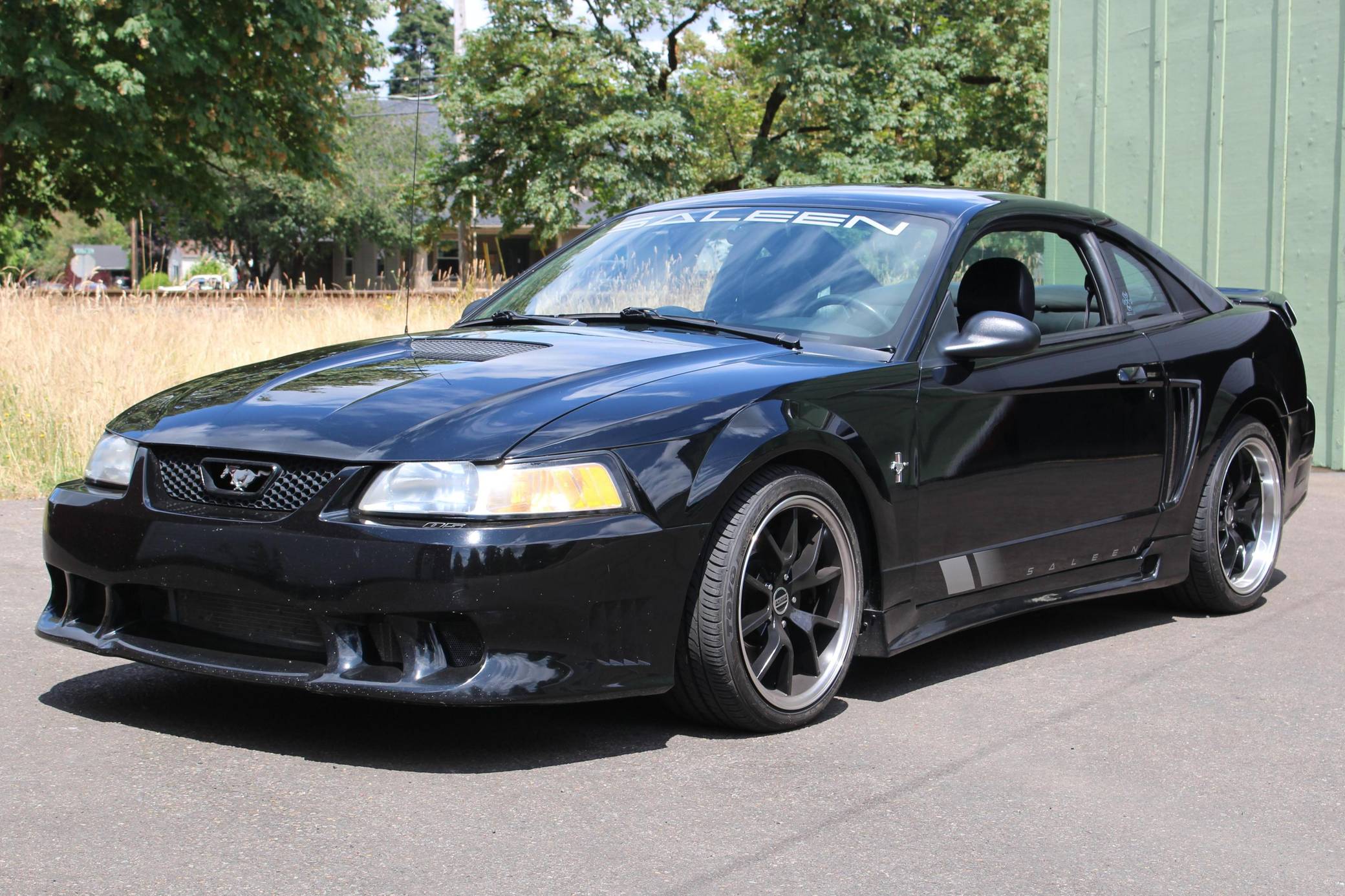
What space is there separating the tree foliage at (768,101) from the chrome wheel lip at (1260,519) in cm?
2778

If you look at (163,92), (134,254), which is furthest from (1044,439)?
(134,254)

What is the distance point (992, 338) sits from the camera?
4512mm

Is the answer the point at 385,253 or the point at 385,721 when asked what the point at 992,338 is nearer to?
the point at 385,721

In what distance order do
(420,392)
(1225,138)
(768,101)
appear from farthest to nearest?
Answer: 1. (768,101)
2. (1225,138)
3. (420,392)

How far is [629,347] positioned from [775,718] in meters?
1.10

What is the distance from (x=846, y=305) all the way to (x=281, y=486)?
73.1 inches

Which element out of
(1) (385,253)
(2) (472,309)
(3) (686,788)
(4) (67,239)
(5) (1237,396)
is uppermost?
(4) (67,239)

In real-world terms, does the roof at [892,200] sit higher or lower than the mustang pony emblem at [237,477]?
higher

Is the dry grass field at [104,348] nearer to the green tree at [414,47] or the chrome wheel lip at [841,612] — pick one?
the chrome wheel lip at [841,612]

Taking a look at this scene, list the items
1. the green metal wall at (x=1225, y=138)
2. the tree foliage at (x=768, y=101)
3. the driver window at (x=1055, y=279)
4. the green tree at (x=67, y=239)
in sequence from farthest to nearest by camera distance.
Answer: the green tree at (x=67, y=239) → the tree foliage at (x=768, y=101) → the green metal wall at (x=1225, y=138) → the driver window at (x=1055, y=279)

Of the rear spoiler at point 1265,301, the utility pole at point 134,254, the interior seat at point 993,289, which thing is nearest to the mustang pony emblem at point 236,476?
the interior seat at point 993,289

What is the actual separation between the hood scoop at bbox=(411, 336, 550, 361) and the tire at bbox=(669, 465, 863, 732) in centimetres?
88

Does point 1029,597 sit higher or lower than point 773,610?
lower

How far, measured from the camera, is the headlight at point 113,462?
3.92m
